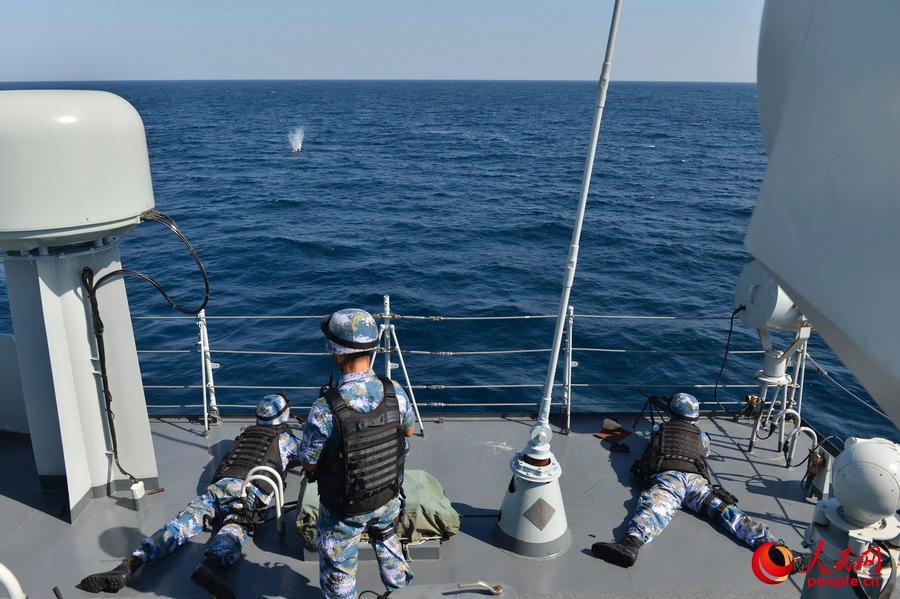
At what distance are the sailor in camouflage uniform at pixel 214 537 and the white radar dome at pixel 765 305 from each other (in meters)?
4.18

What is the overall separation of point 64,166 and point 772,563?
5.58 meters

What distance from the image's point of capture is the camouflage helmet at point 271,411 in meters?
5.77

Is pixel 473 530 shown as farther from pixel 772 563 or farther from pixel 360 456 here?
pixel 772 563

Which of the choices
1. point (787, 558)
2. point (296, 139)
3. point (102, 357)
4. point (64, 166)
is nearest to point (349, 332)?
point (64, 166)

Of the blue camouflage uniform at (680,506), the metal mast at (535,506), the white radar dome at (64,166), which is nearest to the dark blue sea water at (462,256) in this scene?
the blue camouflage uniform at (680,506)

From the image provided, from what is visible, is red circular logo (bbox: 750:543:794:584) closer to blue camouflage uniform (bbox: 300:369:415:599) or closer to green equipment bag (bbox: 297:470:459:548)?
green equipment bag (bbox: 297:470:459:548)

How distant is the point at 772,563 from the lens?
471cm

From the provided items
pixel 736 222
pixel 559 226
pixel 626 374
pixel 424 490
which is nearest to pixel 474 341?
pixel 626 374

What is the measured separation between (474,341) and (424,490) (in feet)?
40.6

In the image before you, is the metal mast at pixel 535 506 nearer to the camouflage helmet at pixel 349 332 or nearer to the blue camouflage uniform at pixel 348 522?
the blue camouflage uniform at pixel 348 522

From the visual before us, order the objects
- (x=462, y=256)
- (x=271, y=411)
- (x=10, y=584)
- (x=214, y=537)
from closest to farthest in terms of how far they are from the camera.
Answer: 1. (x=10, y=584)
2. (x=214, y=537)
3. (x=271, y=411)
4. (x=462, y=256)

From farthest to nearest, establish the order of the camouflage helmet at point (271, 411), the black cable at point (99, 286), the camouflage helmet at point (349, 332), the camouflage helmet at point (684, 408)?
the camouflage helmet at point (684, 408) < the camouflage helmet at point (271, 411) < the black cable at point (99, 286) < the camouflage helmet at point (349, 332)

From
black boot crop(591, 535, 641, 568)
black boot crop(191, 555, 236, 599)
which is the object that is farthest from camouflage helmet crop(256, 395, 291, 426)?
black boot crop(591, 535, 641, 568)

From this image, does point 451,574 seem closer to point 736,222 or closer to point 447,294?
point 447,294
